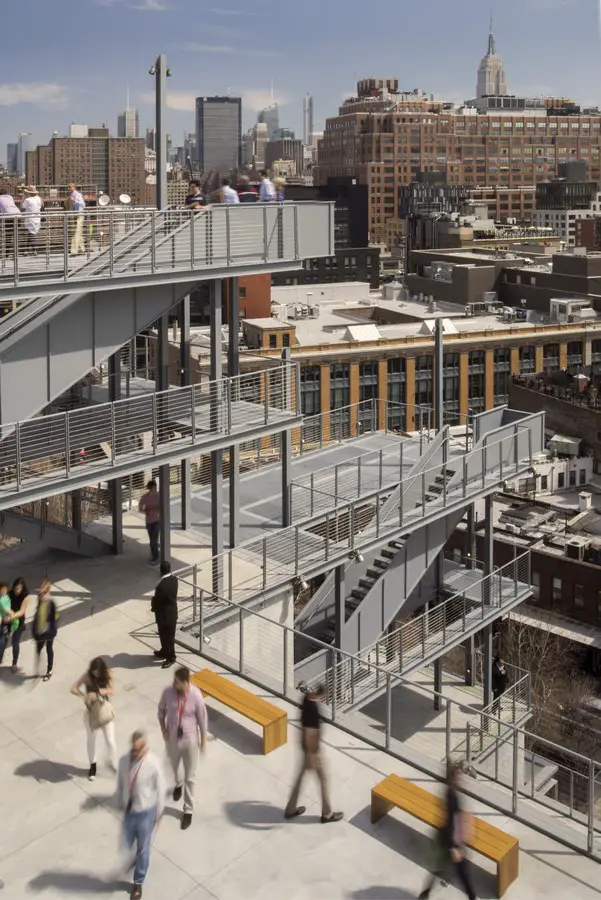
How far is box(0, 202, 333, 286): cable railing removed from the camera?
15102 mm

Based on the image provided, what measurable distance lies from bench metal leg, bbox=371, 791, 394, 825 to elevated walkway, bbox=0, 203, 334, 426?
7.57 metres

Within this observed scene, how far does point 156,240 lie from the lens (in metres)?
16.5

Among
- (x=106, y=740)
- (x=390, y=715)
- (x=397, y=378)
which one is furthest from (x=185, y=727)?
(x=397, y=378)

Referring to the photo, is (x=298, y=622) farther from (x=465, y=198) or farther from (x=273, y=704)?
(x=465, y=198)

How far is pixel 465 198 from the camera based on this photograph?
7648 inches

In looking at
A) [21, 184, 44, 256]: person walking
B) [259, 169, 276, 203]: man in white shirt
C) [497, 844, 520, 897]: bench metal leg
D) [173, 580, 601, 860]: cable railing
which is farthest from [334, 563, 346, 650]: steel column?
[497, 844, 520, 897]: bench metal leg

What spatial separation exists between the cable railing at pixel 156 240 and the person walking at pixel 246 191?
127 centimetres

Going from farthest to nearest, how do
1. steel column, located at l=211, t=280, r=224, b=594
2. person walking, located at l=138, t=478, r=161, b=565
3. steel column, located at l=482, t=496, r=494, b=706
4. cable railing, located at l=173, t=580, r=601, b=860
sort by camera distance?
steel column, located at l=482, t=496, r=494, b=706 → person walking, located at l=138, t=478, r=161, b=565 → steel column, located at l=211, t=280, r=224, b=594 → cable railing, located at l=173, t=580, r=601, b=860

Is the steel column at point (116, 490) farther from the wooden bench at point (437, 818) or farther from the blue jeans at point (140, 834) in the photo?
the blue jeans at point (140, 834)

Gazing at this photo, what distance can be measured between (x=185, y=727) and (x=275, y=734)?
165 centimetres

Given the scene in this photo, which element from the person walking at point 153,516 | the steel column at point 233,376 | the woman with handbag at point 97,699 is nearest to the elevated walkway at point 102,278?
the steel column at point 233,376

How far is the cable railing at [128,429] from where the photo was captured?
49.3ft

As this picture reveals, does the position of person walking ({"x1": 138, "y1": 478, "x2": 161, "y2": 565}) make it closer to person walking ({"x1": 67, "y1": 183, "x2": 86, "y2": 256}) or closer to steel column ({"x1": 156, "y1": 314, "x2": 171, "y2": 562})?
steel column ({"x1": 156, "y1": 314, "x2": 171, "y2": 562})

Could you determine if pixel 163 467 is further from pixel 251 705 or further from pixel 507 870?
pixel 507 870
